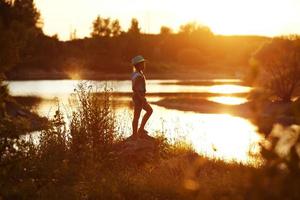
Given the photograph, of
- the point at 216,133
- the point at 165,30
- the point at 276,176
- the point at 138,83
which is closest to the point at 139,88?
the point at 138,83

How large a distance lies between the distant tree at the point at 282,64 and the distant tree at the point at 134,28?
348 feet

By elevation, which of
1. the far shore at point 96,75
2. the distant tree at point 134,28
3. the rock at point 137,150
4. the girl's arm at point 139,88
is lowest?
the far shore at point 96,75

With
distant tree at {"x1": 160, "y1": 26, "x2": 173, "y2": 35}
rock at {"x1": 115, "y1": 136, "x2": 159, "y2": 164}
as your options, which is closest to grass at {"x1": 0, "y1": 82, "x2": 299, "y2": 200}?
rock at {"x1": 115, "y1": 136, "x2": 159, "y2": 164}

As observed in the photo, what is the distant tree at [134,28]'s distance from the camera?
152 m

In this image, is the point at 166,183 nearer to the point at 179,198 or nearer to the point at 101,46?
the point at 179,198

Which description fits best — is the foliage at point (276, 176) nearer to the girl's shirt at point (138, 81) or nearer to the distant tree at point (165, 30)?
the girl's shirt at point (138, 81)

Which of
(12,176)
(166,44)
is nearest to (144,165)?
(12,176)

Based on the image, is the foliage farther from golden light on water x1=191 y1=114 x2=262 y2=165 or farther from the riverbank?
the riverbank

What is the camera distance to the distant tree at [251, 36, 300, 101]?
44.2m

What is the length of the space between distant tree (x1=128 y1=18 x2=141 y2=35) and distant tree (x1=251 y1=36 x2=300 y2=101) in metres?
106

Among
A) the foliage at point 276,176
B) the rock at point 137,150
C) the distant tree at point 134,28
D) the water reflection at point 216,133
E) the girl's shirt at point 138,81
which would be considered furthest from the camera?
the distant tree at point 134,28

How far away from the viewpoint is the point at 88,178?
987 centimetres

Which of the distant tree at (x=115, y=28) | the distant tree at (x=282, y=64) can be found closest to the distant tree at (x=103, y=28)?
the distant tree at (x=115, y=28)

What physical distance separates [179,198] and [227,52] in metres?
170
